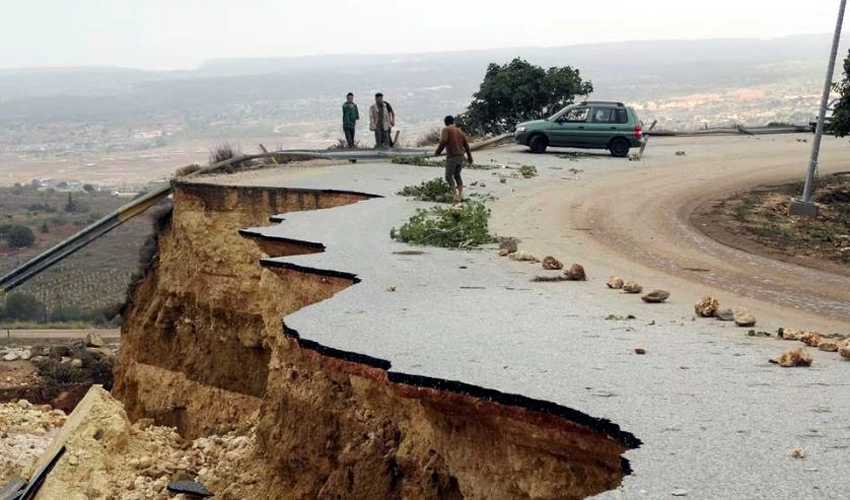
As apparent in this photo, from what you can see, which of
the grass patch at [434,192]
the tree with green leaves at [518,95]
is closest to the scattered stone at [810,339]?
the grass patch at [434,192]

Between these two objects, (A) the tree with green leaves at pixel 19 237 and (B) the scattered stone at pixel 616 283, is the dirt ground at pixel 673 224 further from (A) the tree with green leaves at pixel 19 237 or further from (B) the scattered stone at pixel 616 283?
(A) the tree with green leaves at pixel 19 237

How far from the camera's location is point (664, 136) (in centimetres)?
3703

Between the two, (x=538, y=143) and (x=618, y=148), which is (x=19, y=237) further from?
(x=618, y=148)

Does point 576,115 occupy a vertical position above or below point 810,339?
above

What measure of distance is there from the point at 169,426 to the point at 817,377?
551 inches

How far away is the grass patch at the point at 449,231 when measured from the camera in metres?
16.0

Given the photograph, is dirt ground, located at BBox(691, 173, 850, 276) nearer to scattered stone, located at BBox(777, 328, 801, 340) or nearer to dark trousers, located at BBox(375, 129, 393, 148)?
scattered stone, located at BBox(777, 328, 801, 340)

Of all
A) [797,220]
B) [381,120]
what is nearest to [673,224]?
[797,220]

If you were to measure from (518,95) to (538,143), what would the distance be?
7.05 metres

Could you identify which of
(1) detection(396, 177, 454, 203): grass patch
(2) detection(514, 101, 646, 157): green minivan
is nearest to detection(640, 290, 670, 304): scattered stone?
(1) detection(396, 177, 454, 203): grass patch

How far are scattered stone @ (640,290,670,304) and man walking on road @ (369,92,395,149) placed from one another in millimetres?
17337

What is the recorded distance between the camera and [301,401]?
36.4 ft

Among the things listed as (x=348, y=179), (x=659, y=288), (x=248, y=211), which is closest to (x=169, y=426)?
(x=248, y=211)

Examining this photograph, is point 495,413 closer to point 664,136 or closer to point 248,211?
point 248,211
